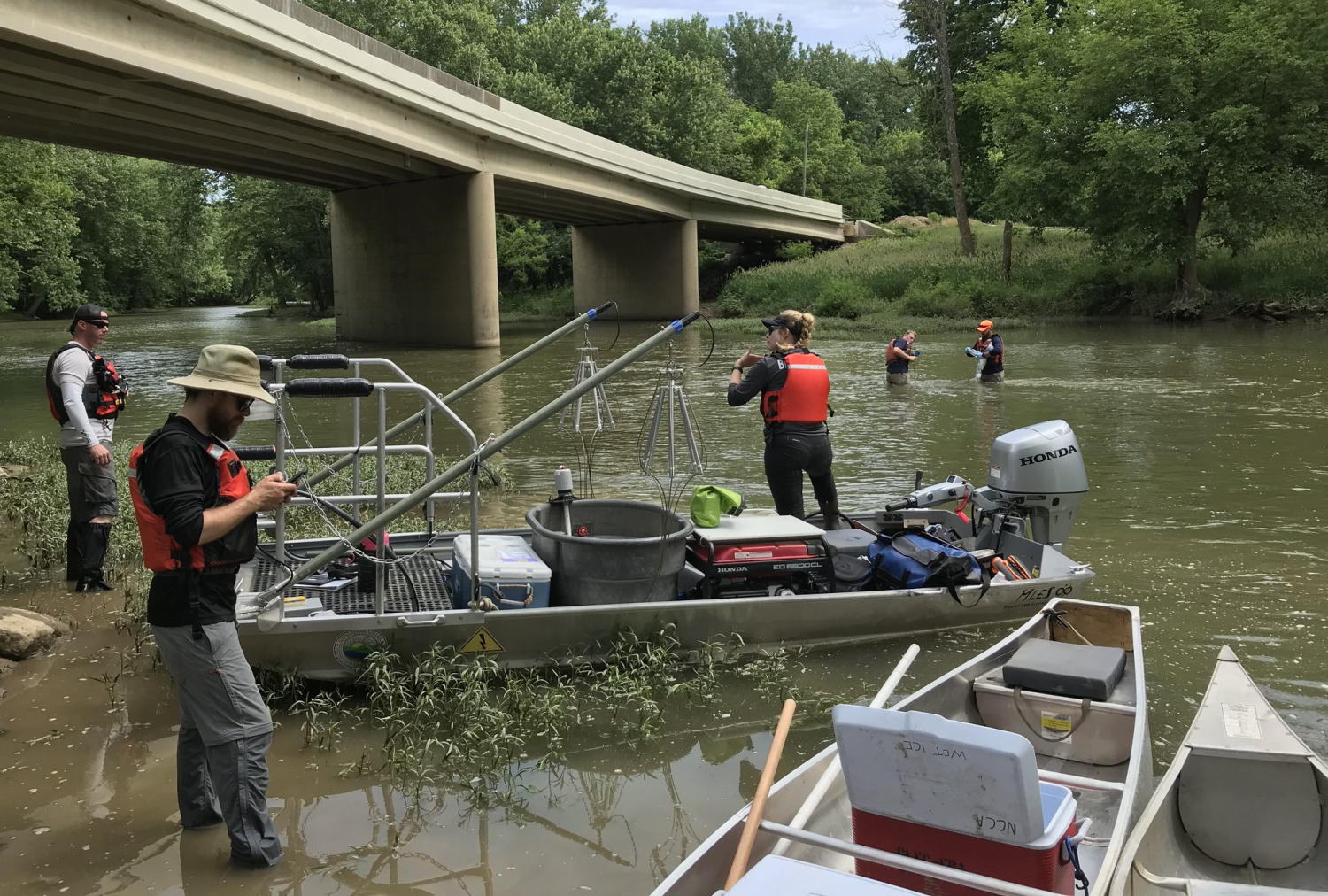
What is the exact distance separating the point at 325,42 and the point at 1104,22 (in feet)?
92.0

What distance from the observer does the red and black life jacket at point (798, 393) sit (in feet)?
25.2

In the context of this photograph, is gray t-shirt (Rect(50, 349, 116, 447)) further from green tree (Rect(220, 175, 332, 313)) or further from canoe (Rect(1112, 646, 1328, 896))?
green tree (Rect(220, 175, 332, 313))

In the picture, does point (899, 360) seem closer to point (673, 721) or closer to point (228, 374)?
point (673, 721)

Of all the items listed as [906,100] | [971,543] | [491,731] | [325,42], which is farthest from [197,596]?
[906,100]

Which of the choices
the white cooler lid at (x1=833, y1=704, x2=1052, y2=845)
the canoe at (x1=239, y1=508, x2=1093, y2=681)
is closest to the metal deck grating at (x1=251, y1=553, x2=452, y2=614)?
the canoe at (x1=239, y1=508, x2=1093, y2=681)

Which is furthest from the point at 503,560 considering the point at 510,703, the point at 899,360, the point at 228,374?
the point at 899,360

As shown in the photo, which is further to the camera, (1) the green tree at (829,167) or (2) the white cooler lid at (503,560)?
(1) the green tree at (829,167)

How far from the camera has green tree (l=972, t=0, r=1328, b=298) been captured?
114 feet

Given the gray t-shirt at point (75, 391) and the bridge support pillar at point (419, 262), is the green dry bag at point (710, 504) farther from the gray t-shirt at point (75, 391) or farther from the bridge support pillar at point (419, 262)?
the bridge support pillar at point (419, 262)

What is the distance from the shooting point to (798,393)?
304 inches

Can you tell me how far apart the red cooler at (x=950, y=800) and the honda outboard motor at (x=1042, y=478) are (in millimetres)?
4306

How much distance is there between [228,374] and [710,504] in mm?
3709

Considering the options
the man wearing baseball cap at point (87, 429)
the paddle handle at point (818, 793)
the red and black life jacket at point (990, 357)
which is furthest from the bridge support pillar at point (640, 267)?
the paddle handle at point (818, 793)

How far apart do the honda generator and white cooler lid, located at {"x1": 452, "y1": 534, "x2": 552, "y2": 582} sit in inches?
42.3
